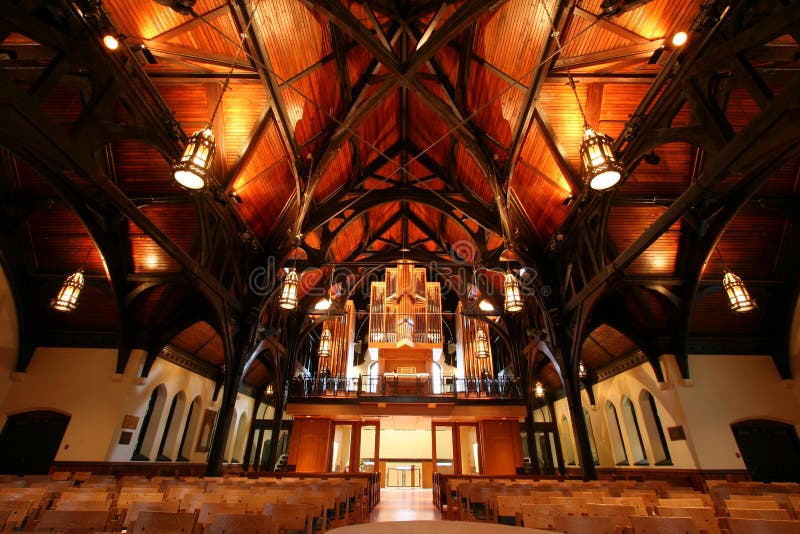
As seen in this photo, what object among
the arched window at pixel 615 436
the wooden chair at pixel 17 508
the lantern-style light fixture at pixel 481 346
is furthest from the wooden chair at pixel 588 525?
the lantern-style light fixture at pixel 481 346

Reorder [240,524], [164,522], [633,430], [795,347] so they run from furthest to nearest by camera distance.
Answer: [633,430] < [795,347] < [164,522] < [240,524]

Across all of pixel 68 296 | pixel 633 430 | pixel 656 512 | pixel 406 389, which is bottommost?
pixel 656 512

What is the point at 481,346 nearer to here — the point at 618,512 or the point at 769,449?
the point at 769,449

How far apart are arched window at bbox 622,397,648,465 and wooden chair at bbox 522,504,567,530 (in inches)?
401

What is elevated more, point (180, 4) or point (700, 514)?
point (180, 4)

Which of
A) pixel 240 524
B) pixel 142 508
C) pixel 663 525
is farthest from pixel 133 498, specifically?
pixel 663 525

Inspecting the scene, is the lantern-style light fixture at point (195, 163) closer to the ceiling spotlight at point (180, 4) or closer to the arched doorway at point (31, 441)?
the ceiling spotlight at point (180, 4)

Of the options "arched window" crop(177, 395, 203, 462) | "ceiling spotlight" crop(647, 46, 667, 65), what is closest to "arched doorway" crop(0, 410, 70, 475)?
"arched window" crop(177, 395, 203, 462)

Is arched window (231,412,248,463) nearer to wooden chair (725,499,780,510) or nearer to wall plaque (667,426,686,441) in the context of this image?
wall plaque (667,426,686,441)

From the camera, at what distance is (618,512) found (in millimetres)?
3066

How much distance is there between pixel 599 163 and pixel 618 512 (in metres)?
3.58

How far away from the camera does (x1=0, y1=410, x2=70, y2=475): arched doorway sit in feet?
29.7

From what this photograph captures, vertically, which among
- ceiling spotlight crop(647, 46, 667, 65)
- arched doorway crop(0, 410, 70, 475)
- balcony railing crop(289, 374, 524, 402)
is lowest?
arched doorway crop(0, 410, 70, 475)

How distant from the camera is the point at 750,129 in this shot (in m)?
4.30
